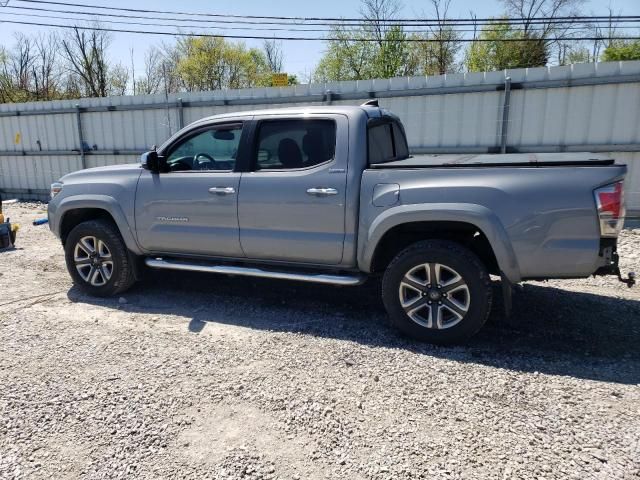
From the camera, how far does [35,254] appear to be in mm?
7328

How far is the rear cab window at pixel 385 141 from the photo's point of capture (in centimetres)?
427

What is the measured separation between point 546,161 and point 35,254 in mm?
7245

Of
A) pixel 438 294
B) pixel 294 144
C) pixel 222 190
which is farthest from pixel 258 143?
pixel 438 294

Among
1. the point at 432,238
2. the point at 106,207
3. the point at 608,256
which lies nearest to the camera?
the point at 608,256

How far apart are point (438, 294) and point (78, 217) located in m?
4.13

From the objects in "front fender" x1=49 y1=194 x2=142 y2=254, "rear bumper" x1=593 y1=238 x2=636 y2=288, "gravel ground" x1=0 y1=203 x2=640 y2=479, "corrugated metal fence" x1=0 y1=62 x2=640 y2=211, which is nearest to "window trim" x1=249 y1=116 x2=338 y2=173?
"gravel ground" x1=0 y1=203 x2=640 y2=479

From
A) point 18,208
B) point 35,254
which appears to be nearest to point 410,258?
point 35,254

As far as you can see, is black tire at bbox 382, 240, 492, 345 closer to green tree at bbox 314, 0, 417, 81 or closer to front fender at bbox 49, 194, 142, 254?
front fender at bbox 49, 194, 142, 254

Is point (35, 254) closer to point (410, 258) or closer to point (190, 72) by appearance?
point (410, 258)

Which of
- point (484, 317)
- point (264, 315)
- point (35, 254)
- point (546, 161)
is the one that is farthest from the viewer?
point (35, 254)

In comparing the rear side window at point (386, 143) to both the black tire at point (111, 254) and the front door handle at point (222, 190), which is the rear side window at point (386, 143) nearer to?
the front door handle at point (222, 190)

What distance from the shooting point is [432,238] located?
3957mm

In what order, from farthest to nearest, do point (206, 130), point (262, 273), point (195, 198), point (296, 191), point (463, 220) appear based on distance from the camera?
point (206, 130) < point (195, 198) < point (262, 273) < point (296, 191) < point (463, 220)

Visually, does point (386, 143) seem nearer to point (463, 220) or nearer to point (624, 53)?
point (463, 220)
